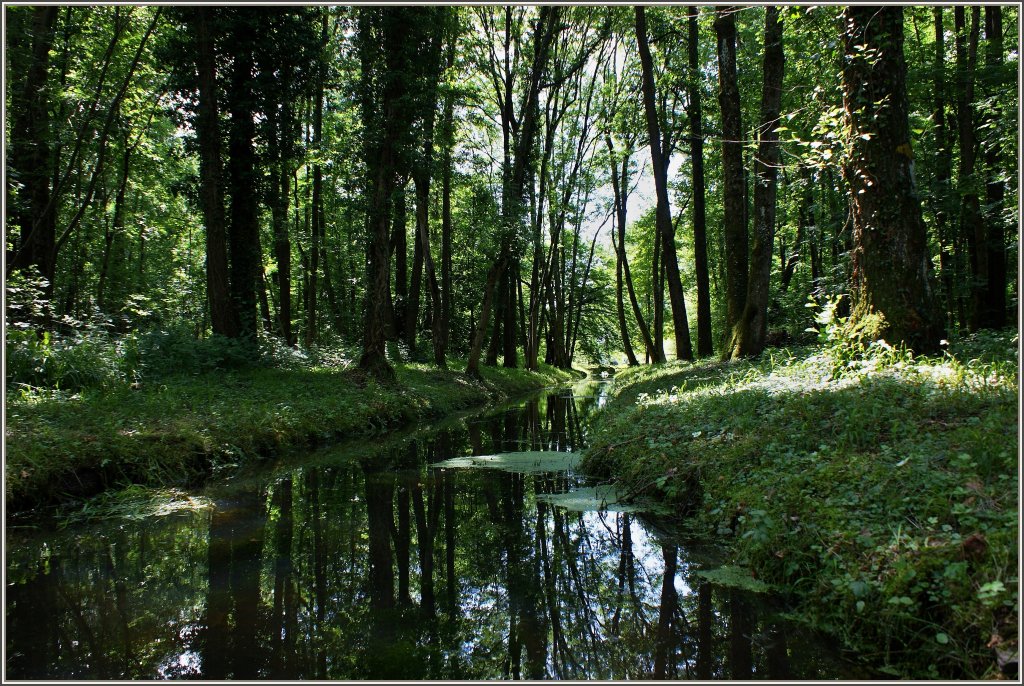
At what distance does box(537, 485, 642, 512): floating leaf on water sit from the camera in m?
6.40

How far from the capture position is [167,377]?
11.7 m

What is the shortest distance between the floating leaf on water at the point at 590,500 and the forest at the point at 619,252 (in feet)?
1.03

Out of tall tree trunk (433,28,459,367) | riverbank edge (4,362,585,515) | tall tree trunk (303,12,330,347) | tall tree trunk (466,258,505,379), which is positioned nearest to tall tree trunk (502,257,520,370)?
tall tree trunk (433,28,459,367)

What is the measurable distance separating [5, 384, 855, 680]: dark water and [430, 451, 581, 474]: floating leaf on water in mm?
1610

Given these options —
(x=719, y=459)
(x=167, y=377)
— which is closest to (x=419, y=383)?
(x=167, y=377)

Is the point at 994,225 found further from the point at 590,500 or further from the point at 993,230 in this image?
the point at 590,500

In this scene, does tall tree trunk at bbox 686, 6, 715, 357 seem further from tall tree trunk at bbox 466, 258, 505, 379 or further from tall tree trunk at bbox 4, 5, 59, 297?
tall tree trunk at bbox 4, 5, 59, 297

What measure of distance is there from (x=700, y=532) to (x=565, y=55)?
2432 cm

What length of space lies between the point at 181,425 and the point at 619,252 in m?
23.7

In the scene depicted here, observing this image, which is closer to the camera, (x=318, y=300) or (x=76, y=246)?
(x=76, y=246)

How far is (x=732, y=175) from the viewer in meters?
13.8

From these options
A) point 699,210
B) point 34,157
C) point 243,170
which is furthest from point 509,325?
point 34,157

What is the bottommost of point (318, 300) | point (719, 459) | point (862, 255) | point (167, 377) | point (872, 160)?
point (719, 459)

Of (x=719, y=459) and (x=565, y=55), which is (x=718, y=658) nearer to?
(x=719, y=459)
